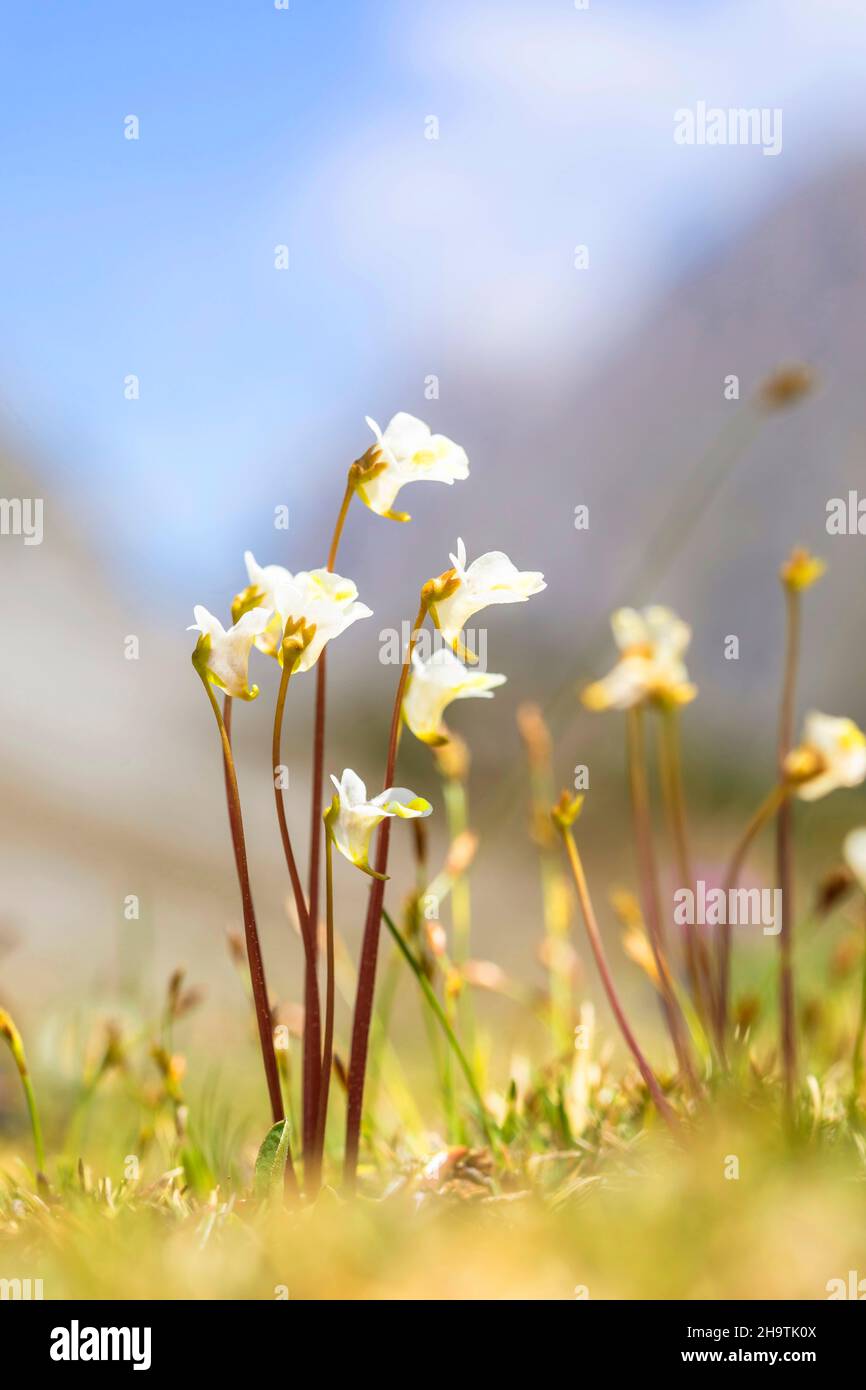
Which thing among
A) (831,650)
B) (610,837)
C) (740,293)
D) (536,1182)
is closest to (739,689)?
(831,650)

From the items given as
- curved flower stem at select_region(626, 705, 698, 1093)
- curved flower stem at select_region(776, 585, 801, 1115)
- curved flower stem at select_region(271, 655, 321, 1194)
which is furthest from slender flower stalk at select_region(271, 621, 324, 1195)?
curved flower stem at select_region(776, 585, 801, 1115)

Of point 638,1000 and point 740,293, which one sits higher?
point 740,293

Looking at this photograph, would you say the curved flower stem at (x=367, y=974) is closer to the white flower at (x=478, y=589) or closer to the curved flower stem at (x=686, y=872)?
the white flower at (x=478, y=589)

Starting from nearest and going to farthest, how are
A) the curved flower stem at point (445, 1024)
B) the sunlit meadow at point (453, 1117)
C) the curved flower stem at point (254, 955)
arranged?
1. the sunlit meadow at point (453, 1117)
2. the curved flower stem at point (254, 955)
3. the curved flower stem at point (445, 1024)

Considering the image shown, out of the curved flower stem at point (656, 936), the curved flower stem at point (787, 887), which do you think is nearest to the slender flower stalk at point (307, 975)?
the curved flower stem at point (656, 936)
